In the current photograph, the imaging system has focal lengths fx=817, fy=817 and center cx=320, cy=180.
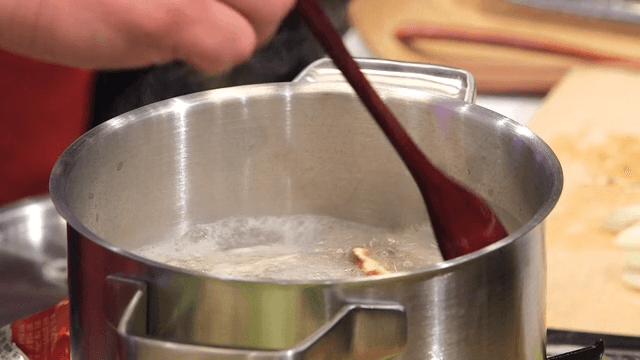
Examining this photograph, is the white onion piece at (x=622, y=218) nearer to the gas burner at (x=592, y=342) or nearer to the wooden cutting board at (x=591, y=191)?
the wooden cutting board at (x=591, y=191)

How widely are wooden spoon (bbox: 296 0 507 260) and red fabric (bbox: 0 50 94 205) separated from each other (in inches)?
24.4

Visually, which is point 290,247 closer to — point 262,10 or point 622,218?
point 262,10

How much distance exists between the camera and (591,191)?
34.3 inches

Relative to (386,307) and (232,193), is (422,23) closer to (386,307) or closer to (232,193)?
(232,193)

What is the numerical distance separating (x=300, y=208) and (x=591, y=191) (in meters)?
0.43

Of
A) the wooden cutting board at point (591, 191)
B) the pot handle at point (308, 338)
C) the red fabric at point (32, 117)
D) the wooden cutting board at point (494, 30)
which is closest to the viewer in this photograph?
the pot handle at point (308, 338)

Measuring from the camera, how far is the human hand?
21.2 inches

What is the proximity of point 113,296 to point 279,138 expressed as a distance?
0.21 meters

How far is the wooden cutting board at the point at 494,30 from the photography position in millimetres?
1155

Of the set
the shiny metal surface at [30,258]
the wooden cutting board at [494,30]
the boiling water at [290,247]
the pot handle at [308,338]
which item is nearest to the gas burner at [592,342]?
the boiling water at [290,247]

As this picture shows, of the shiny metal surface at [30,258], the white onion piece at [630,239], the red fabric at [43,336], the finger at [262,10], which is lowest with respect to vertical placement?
the shiny metal surface at [30,258]

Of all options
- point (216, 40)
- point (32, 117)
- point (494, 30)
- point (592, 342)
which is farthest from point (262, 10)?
point (494, 30)

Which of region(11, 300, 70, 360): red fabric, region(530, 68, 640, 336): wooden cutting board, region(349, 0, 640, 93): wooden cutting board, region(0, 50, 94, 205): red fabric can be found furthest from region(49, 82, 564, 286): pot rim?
region(349, 0, 640, 93): wooden cutting board

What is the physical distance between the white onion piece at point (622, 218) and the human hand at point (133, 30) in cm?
40
